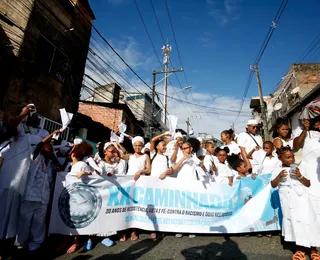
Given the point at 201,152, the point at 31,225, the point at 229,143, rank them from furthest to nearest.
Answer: the point at 229,143, the point at 201,152, the point at 31,225

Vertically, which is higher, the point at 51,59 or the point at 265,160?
the point at 51,59

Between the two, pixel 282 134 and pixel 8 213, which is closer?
pixel 8 213

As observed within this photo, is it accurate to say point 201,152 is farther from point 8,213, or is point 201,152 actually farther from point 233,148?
point 8,213

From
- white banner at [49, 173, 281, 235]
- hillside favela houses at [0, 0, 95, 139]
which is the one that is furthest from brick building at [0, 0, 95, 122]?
white banner at [49, 173, 281, 235]

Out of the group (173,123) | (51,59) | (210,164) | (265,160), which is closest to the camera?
(265,160)

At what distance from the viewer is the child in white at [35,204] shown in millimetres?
2885

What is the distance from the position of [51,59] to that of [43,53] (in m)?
0.49

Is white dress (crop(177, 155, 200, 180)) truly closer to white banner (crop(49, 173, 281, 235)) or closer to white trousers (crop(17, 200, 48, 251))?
white banner (crop(49, 173, 281, 235))

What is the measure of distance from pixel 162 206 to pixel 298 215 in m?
2.11

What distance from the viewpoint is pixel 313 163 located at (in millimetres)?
2836

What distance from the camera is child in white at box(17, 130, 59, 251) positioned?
2.88 meters

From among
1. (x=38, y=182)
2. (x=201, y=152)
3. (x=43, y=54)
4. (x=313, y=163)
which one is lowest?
(x=38, y=182)

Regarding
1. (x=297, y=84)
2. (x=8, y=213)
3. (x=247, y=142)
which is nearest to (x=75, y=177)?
(x=8, y=213)

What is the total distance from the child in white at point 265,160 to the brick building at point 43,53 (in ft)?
20.5
